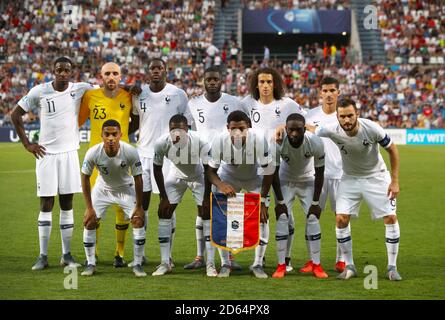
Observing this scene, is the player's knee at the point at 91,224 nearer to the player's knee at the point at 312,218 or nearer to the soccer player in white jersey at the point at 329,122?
the player's knee at the point at 312,218

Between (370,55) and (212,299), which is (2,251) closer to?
(212,299)

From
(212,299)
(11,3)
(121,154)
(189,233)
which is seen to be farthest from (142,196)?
(11,3)

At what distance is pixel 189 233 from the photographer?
1195 cm

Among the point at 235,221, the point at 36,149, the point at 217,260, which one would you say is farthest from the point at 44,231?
the point at 235,221

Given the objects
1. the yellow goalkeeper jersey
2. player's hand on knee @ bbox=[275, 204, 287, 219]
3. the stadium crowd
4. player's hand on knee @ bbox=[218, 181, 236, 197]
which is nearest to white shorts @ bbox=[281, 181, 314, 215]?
player's hand on knee @ bbox=[275, 204, 287, 219]

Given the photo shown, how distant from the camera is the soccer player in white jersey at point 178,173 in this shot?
8555 mm

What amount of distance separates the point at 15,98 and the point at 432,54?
2101cm

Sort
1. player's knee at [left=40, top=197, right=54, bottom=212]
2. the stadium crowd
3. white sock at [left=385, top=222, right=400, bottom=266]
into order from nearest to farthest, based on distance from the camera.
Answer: white sock at [left=385, top=222, right=400, bottom=266] < player's knee at [left=40, top=197, right=54, bottom=212] < the stadium crowd

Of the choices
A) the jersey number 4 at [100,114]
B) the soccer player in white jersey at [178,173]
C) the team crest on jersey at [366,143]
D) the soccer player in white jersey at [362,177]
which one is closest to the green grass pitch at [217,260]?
the soccer player in white jersey at [178,173]

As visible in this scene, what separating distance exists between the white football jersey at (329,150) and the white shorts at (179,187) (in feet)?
5.12

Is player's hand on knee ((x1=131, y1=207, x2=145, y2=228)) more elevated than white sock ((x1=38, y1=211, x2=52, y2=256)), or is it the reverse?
player's hand on knee ((x1=131, y1=207, x2=145, y2=228))

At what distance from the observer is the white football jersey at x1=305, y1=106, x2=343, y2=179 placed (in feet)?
30.7

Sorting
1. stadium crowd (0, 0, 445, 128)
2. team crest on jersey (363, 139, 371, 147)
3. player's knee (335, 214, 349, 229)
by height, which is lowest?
player's knee (335, 214, 349, 229)

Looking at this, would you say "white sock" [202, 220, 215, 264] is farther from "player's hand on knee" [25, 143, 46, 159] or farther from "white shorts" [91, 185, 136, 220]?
"player's hand on knee" [25, 143, 46, 159]
